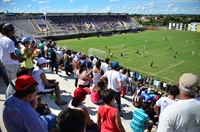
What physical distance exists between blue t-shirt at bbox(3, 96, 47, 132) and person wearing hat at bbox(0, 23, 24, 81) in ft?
8.94

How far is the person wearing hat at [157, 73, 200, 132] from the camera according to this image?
2318 mm

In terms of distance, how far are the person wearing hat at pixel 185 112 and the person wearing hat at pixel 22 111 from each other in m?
1.81

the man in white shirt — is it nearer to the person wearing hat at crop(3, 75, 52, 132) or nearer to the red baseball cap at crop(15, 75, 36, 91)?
the person wearing hat at crop(3, 75, 52, 132)

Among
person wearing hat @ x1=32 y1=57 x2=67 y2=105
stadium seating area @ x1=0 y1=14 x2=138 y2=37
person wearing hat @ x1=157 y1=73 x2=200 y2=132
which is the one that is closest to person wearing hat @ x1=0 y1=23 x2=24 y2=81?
person wearing hat @ x1=32 y1=57 x2=67 y2=105

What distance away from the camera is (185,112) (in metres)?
2.31

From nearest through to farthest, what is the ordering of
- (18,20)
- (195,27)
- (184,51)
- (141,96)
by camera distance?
1. (141,96)
2. (184,51)
3. (18,20)
4. (195,27)

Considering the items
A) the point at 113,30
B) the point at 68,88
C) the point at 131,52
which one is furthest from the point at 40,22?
the point at 68,88

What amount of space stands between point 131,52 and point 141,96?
1191 inches

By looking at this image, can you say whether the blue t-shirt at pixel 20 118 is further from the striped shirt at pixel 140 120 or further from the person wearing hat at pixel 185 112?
the striped shirt at pixel 140 120

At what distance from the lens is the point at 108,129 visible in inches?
136

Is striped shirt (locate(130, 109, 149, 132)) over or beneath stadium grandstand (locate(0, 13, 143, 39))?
beneath

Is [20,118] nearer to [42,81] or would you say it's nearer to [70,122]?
[70,122]

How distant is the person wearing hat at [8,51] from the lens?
484cm

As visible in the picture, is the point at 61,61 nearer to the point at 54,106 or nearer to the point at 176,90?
the point at 54,106
